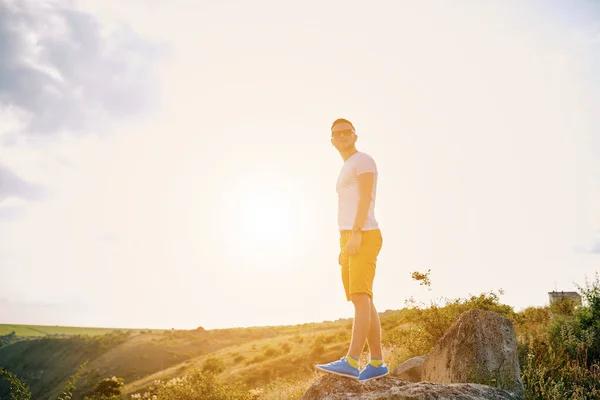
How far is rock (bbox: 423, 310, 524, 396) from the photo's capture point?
7277 millimetres

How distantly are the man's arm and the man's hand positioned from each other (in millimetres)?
124

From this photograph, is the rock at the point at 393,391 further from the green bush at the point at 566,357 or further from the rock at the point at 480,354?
the green bush at the point at 566,357

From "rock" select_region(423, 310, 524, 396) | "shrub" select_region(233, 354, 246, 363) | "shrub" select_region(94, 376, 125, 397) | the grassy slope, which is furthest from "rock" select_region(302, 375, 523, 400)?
the grassy slope

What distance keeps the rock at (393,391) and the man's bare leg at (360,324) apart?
1.22 feet

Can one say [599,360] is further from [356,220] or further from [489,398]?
[356,220]

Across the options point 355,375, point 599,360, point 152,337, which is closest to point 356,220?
point 355,375

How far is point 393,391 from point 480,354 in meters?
2.97

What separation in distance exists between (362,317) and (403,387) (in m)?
0.88

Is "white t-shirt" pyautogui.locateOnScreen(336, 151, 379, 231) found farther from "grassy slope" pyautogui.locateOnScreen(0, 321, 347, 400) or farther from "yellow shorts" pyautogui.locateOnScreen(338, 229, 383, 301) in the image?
"grassy slope" pyautogui.locateOnScreen(0, 321, 347, 400)

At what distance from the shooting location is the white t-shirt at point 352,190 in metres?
5.66

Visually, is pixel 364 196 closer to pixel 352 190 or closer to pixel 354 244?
pixel 352 190

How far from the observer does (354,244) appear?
5391 mm

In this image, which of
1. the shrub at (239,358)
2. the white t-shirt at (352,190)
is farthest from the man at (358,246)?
the shrub at (239,358)

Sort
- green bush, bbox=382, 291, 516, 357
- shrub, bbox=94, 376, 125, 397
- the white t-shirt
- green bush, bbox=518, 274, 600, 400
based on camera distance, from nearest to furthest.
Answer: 1. the white t-shirt
2. green bush, bbox=518, 274, 600, 400
3. green bush, bbox=382, 291, 516, 357
4. shrub, bbox=94, 376, 125, 397
